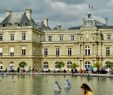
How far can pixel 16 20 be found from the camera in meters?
84.8

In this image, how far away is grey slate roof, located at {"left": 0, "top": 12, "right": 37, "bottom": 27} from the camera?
8417 centimetres

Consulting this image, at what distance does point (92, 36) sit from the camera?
83938 mm

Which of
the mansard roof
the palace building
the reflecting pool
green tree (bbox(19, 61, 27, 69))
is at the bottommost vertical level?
the reflecting pool

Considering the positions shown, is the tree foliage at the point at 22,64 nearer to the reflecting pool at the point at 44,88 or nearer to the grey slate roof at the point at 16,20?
the grey slate roof at the point at 16,20

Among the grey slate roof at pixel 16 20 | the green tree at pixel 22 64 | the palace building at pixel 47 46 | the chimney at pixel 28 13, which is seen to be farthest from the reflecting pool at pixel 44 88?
the chimney at pixel 28 13

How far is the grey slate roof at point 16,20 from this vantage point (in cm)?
8417

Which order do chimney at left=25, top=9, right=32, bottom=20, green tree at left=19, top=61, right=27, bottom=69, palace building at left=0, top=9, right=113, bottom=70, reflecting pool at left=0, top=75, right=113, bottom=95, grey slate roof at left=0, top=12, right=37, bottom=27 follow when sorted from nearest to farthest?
reflecting pool at left=0, top=75, right=113, bottom=95 → green tree at left=19, top=61, right=27, bottom=69 → palace building at left=0, top=9, right=113, bottom=70 → grey slate roof at left=0, top=12, right=37, bottom=27 → chimney at left=25, top=9, right=32, bottom=20

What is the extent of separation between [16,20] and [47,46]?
9.68 m

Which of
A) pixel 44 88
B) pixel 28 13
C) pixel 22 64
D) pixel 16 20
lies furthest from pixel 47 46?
pixel 44 88

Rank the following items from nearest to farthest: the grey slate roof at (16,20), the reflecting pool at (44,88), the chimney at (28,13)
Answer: the reflecting pool at (44,88)
the grey slate roof at (16,20)
the chimney at (28,13)

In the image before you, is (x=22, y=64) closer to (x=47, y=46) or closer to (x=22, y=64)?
(x=22, y=64)

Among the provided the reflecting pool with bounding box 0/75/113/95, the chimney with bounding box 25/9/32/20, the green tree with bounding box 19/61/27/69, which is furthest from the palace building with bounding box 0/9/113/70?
the reflecting pool with bounding box 0/75/113/95

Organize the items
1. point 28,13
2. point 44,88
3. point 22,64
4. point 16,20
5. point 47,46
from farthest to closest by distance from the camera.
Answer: point 47,46, point 28,13, point 16,20, point 22,64, point 44,88

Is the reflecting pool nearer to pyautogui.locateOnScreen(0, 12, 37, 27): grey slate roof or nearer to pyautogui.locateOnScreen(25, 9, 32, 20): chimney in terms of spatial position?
pyautogui.locateOnScreen(0, 12, 37, 27): grey slate roof
